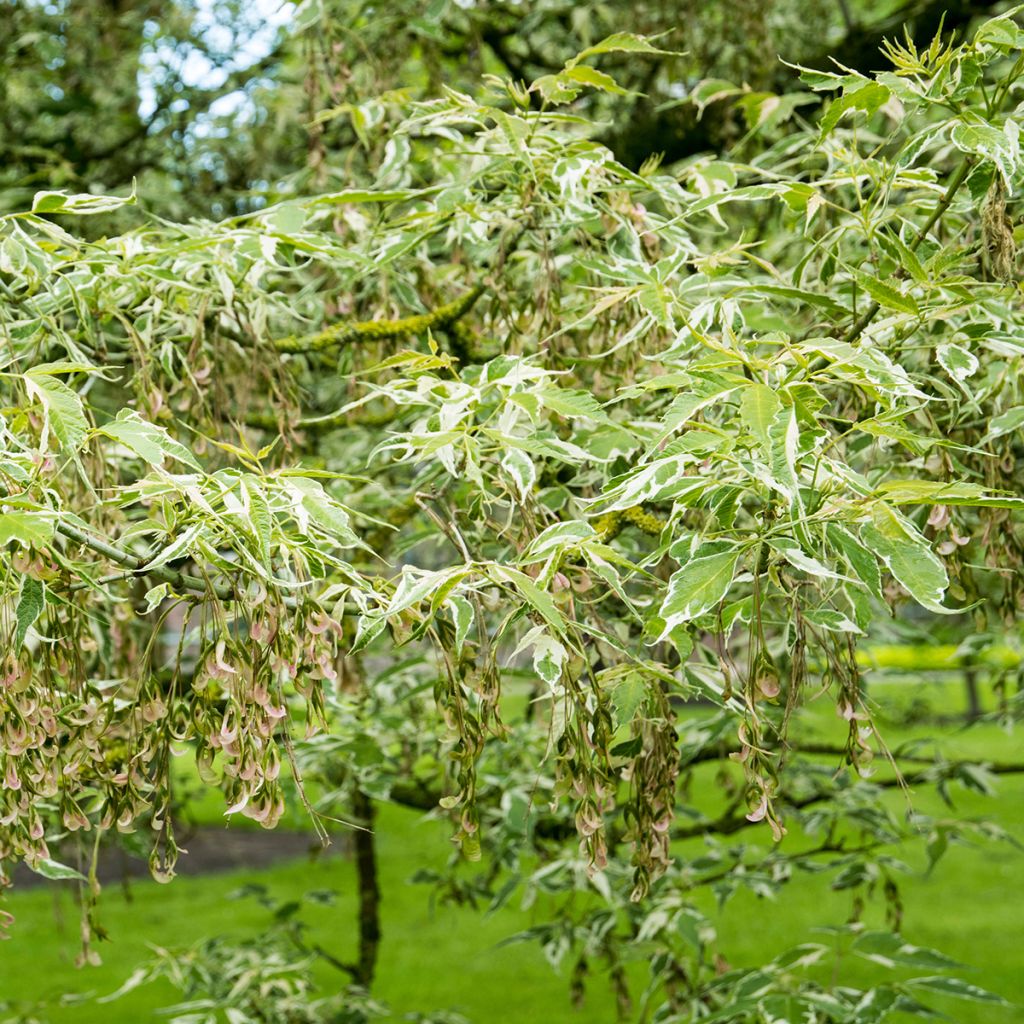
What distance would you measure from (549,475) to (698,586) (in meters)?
0.84

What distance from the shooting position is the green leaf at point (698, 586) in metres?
1.08

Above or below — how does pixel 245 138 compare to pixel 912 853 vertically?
above

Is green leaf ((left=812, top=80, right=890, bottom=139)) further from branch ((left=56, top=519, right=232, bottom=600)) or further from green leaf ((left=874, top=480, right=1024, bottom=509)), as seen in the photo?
branch ((left=56, top=519, right=232, bottom=600))

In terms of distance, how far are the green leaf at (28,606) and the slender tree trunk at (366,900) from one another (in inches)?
85.8

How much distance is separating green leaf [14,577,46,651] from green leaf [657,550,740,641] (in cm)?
56

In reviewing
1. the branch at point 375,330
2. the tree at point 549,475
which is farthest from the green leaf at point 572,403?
the branch at point 375,330

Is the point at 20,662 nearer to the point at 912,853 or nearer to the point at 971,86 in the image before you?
the point at 971,86

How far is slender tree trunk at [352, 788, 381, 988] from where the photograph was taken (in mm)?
3371

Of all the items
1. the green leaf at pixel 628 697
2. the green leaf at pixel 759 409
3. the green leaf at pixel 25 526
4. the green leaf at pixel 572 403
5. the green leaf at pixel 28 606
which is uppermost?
the green leaf at pixel 759 409

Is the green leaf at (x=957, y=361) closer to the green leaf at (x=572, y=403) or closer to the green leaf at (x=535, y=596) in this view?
the green leaf at (x=572, y=403)

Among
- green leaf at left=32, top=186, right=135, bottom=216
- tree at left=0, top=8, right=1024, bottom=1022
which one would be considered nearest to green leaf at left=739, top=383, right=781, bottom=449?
tree at left=0, top=8, right=1024, bottom=1022

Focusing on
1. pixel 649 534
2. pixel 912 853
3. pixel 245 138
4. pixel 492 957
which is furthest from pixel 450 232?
pixel 912 853

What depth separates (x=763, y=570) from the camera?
4.26ft

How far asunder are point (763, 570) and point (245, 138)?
137 inches
